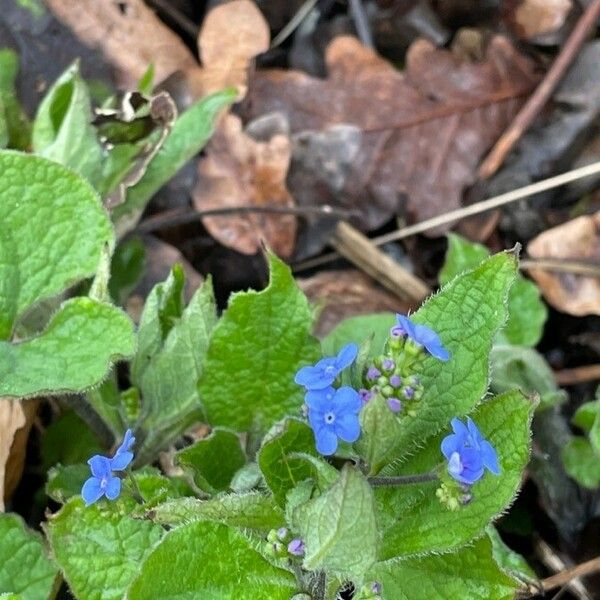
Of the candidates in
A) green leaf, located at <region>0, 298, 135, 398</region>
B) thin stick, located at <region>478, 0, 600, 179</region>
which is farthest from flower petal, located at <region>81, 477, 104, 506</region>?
thin stick, located at <region>478, 0, 600, 179</region>

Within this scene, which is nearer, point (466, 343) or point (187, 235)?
point (466, 343)

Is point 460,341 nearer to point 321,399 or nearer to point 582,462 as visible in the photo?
point 321,399

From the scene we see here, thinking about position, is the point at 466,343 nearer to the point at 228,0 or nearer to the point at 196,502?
the point at 196,502

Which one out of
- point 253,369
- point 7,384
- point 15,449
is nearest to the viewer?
point 7,384

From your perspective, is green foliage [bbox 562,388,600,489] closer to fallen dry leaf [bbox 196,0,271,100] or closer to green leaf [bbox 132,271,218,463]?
green leaf [bbox 132,271,218,463]

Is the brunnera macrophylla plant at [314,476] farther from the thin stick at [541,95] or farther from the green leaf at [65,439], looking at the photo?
the thin stick at [541,95]

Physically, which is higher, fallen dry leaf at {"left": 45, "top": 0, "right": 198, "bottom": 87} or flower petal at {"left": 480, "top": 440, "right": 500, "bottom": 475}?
flower petal at {"left": 480, "top": 440, "right": 500, "bottom": 475}

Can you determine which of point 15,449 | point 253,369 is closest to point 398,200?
point 253,369
